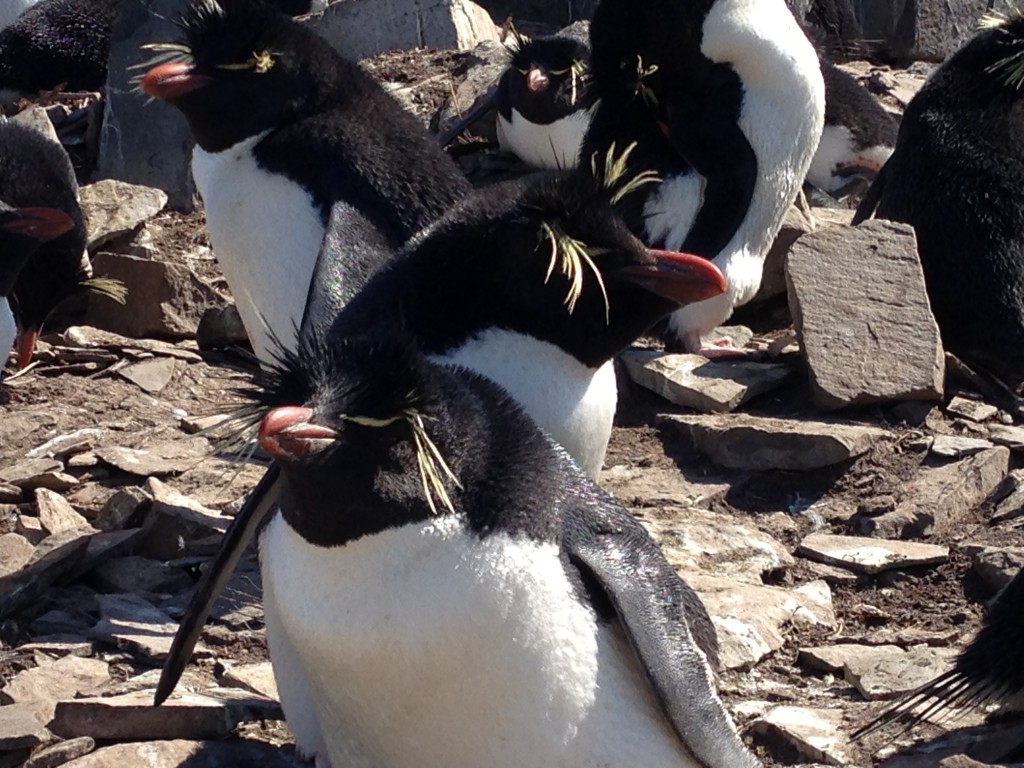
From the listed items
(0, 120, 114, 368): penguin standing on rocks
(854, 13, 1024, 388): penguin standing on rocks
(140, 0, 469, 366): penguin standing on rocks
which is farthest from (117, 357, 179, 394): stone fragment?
(854, 13, 1024, 388): penguin standing on rocks

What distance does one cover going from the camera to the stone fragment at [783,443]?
4918 mm

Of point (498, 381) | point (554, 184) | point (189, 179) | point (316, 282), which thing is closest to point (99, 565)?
point (316, 282)

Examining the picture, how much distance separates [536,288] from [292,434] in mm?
1010

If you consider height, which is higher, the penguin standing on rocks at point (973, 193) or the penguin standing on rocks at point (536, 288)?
the penguin standing on rocks at point (536, 288)

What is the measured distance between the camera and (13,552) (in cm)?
415

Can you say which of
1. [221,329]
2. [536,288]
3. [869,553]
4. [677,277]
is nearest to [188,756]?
[536,288]

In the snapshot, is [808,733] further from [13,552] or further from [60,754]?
[13,552]

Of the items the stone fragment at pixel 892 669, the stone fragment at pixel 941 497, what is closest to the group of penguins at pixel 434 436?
the stone fragment at pixel 892 669

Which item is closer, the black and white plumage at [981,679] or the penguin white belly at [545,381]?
the black and white plumage at [981,679]

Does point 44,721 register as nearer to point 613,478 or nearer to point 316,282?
point 316,282

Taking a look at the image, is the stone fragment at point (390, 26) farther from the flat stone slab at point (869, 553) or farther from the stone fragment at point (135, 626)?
the stone fragment at point (135, 626)

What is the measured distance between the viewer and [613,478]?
4984 mm

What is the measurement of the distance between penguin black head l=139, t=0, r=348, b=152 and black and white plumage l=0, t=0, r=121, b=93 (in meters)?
4.41

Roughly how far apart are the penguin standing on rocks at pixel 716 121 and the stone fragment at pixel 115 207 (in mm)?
1865
